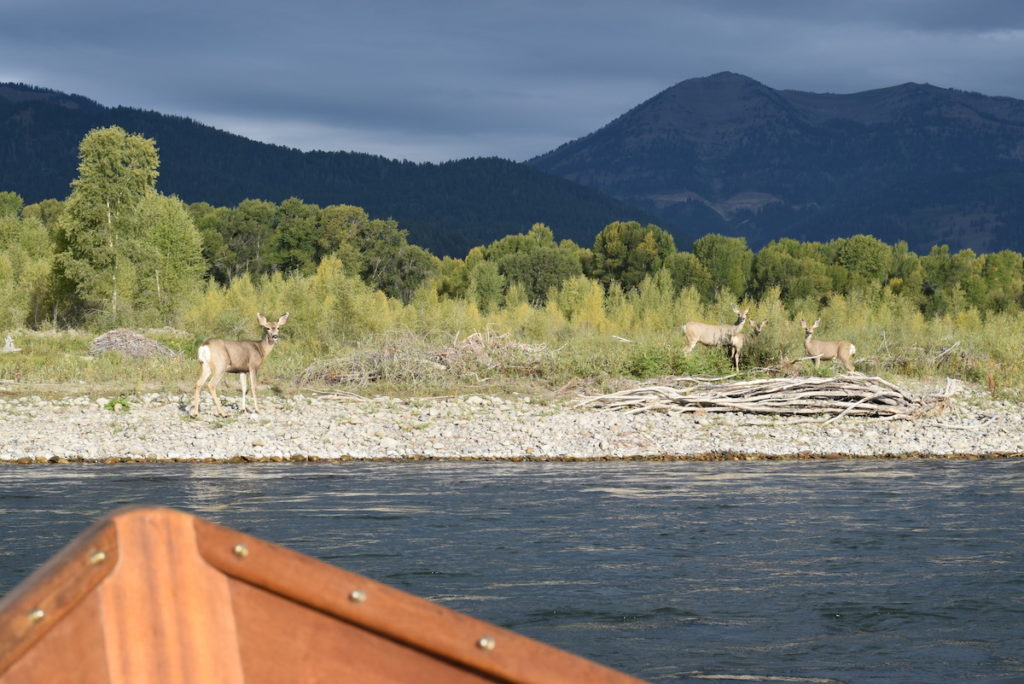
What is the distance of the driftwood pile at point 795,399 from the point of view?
1880 centimetres

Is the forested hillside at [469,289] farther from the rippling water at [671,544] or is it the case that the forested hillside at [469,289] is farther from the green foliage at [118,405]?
the rippling water at [671,544]

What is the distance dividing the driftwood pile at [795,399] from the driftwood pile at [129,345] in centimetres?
1437

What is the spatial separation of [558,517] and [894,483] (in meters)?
4.44

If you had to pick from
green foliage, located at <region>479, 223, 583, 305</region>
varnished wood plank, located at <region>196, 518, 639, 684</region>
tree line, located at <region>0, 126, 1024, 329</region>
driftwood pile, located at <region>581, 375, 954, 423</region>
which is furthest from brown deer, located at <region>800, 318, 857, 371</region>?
green foliage, located at <region>479, 223, 583, 305</region>

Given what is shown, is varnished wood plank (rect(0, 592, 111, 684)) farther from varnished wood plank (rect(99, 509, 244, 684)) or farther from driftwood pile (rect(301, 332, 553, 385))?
driftwood pile (rect(301, 332, 553, 385))

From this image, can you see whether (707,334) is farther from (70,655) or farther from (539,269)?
(539,269)

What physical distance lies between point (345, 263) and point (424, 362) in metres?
41.8

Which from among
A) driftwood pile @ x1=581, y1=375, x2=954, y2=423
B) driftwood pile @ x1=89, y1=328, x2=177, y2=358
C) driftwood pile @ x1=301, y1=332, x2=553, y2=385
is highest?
driftwood pile @ x1=89, y1=328, x2=177, y2=358

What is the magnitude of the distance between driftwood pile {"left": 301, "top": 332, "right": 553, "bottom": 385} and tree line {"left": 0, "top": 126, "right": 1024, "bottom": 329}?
15.2 m

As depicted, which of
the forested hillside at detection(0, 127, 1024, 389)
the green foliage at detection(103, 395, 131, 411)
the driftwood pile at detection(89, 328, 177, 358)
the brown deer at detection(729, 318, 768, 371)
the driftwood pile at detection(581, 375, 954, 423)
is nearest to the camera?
the green foliage at detection(103, 395, 131, 411)

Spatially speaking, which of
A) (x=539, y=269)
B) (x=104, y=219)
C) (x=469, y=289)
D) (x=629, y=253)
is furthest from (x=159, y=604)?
(x=629, y=253)

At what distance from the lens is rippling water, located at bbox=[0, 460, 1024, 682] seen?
744cm

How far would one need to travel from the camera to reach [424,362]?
864 inches

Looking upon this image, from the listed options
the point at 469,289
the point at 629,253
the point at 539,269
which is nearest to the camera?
the point at 469,289
